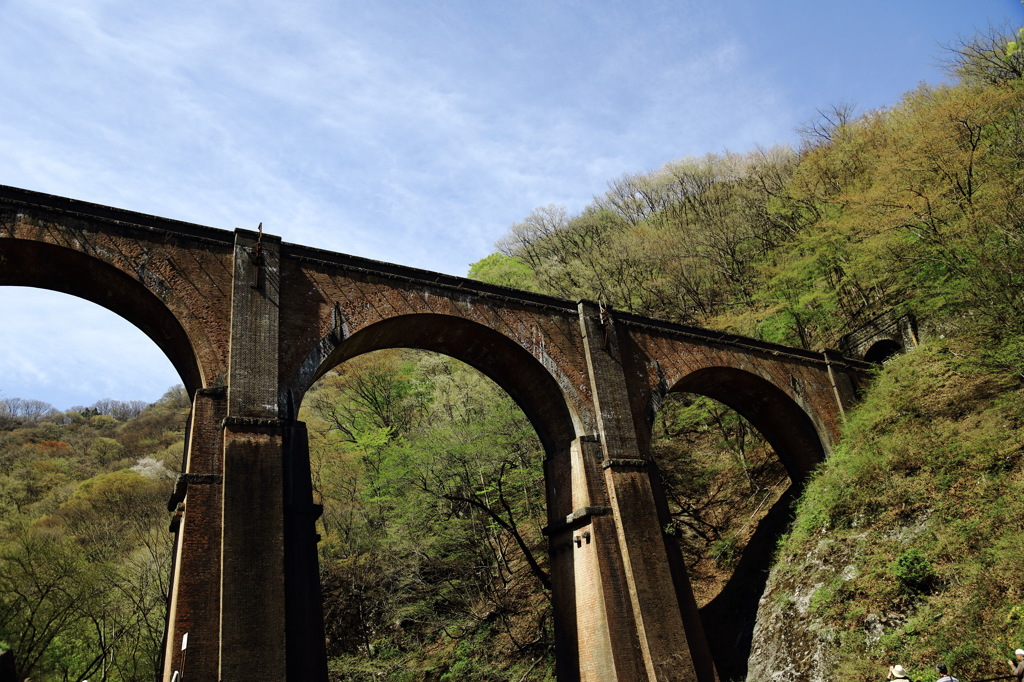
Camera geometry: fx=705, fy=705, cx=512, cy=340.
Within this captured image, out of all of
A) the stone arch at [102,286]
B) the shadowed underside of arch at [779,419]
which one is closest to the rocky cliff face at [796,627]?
the shadowed underside of arch at [779,419]

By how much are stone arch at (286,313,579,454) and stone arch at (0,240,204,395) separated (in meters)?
2.24

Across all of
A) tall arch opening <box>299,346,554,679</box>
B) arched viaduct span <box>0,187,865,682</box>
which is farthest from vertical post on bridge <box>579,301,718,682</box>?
tall arch opening <box>299,346,554,679</box>

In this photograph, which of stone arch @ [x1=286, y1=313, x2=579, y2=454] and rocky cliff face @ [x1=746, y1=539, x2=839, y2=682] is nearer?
rocky cliff face @ [x1=746, y1=539, x2=839, y2=682]

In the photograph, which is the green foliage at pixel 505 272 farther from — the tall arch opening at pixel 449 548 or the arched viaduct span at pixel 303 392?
the arched viaduct span at pixel 303 392

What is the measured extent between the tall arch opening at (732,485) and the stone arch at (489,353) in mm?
2636

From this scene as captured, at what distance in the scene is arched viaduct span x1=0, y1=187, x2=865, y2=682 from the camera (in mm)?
8812

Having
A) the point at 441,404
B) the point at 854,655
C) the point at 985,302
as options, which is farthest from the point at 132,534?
the point at 985,302

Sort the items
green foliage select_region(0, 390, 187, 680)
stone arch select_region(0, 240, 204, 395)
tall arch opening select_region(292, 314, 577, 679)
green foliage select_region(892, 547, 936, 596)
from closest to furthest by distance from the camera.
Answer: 1. stone arch select_region(0, 240, 204, 395)
2. green foliage select_region(892, 547, 936, 596)
3. tall arch opening select_region(292, 314, 577, 679)
4. green foliage select_region(0, 390, 187, 680)

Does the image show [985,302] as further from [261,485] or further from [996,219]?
[261,485]

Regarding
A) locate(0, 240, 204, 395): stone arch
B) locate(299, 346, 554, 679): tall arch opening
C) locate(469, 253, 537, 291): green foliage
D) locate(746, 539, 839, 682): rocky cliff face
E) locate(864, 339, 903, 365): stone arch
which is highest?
locate(469, 253, 537, 291): green foliage

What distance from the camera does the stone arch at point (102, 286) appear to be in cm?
958

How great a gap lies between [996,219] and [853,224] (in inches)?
133

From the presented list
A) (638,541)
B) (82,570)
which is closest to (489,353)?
(638,541)

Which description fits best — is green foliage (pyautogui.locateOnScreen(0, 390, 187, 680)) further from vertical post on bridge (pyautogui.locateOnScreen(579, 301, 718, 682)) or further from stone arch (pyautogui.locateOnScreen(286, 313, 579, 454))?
vertical post on bridge (pyautogui.locateOnScreen(579, 301, 718, 682))
